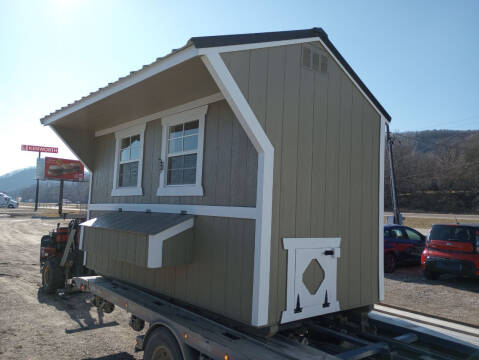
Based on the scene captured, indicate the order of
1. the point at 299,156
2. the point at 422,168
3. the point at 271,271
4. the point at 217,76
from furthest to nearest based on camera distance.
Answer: the point at 422,168 → the point at 299,156 → the point at 271,271 → the point at 217,76

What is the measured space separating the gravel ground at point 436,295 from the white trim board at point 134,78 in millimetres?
6119

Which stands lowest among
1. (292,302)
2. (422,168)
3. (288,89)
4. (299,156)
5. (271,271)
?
(292,302)

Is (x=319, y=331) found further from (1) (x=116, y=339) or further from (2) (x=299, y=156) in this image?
(1) (x=116, y=339)

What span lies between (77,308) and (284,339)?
214 inches

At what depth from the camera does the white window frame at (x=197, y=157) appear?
4703mm

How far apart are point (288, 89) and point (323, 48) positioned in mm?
876

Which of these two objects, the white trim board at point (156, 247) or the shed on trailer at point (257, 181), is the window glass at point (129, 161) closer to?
the shed on trailer at point (257, 181)

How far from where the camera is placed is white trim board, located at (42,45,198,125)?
3473 millimetres

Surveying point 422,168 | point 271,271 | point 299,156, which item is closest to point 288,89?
point 299,156

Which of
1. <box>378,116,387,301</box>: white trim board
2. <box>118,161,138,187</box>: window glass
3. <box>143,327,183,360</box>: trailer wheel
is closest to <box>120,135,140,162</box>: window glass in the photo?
<box>118,161,138,187</box>: window glass

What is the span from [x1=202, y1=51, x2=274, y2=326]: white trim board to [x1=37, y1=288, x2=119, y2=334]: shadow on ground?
3803 millimetres

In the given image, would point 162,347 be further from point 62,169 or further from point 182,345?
point 62,169

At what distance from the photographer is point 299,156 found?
13.0 feet

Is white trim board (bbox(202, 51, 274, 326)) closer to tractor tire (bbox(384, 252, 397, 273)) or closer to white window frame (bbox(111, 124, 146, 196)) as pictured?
white window frame (bbox(111, 124, 146, 196))
